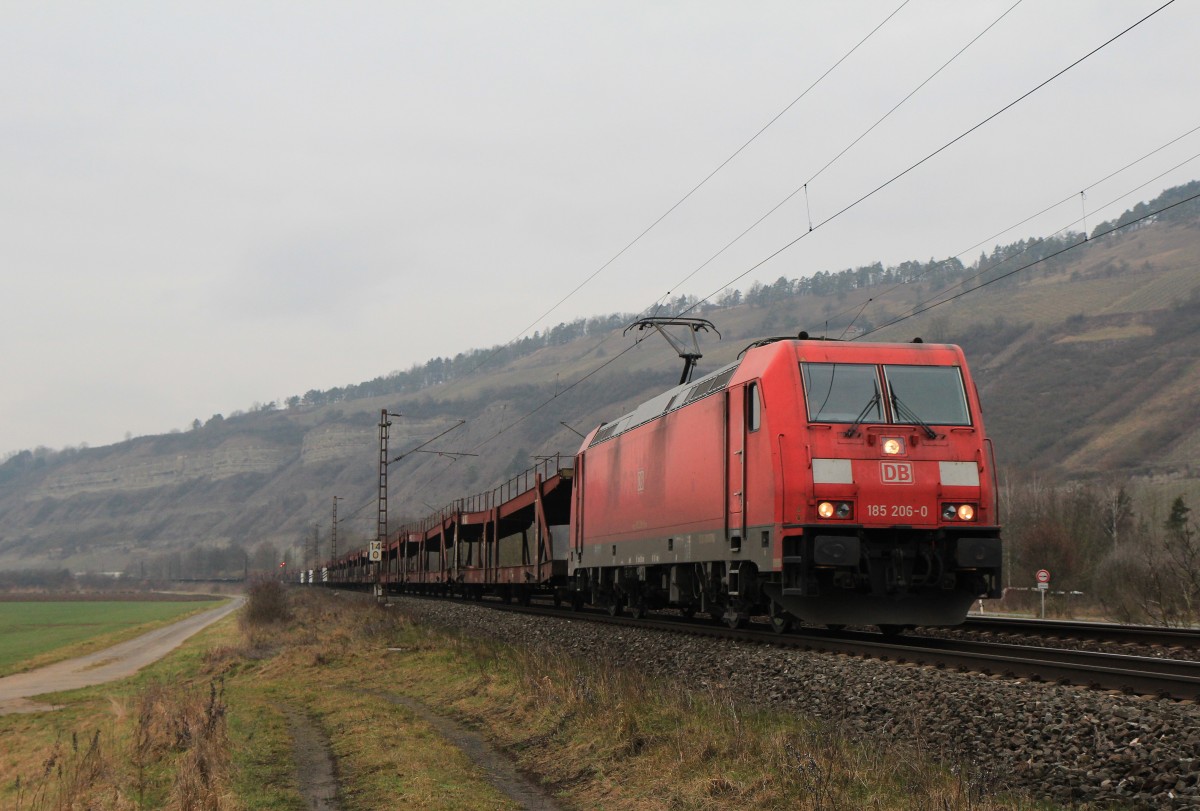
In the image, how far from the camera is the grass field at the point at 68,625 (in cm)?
7788

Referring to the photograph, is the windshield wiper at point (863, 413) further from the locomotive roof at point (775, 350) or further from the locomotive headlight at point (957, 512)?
the locomotive headlight at point (957, 512)

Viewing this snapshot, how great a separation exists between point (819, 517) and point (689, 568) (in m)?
5.68

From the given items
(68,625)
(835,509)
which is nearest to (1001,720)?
(835,509)

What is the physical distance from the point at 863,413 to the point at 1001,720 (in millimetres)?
7002

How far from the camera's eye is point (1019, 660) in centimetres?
1163

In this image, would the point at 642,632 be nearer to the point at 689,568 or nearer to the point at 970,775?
the point at 689,568

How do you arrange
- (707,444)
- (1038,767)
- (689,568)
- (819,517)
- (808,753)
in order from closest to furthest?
(1038,767) → (808,753) → (819,517) → (707,444) → (689,568)

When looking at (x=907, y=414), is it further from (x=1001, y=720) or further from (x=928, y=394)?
(x=1001, y=720)

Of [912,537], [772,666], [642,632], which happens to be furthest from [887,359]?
[642,632]

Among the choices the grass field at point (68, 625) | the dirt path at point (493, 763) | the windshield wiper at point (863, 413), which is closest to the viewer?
the dirt path at point (493, 763)

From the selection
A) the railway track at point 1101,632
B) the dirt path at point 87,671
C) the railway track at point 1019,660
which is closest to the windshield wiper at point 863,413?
the railway track at point 1019,660

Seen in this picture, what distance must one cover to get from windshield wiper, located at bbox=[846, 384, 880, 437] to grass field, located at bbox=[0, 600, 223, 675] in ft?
212

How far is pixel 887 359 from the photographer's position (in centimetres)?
1616

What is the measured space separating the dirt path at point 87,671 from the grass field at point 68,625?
1993mm
